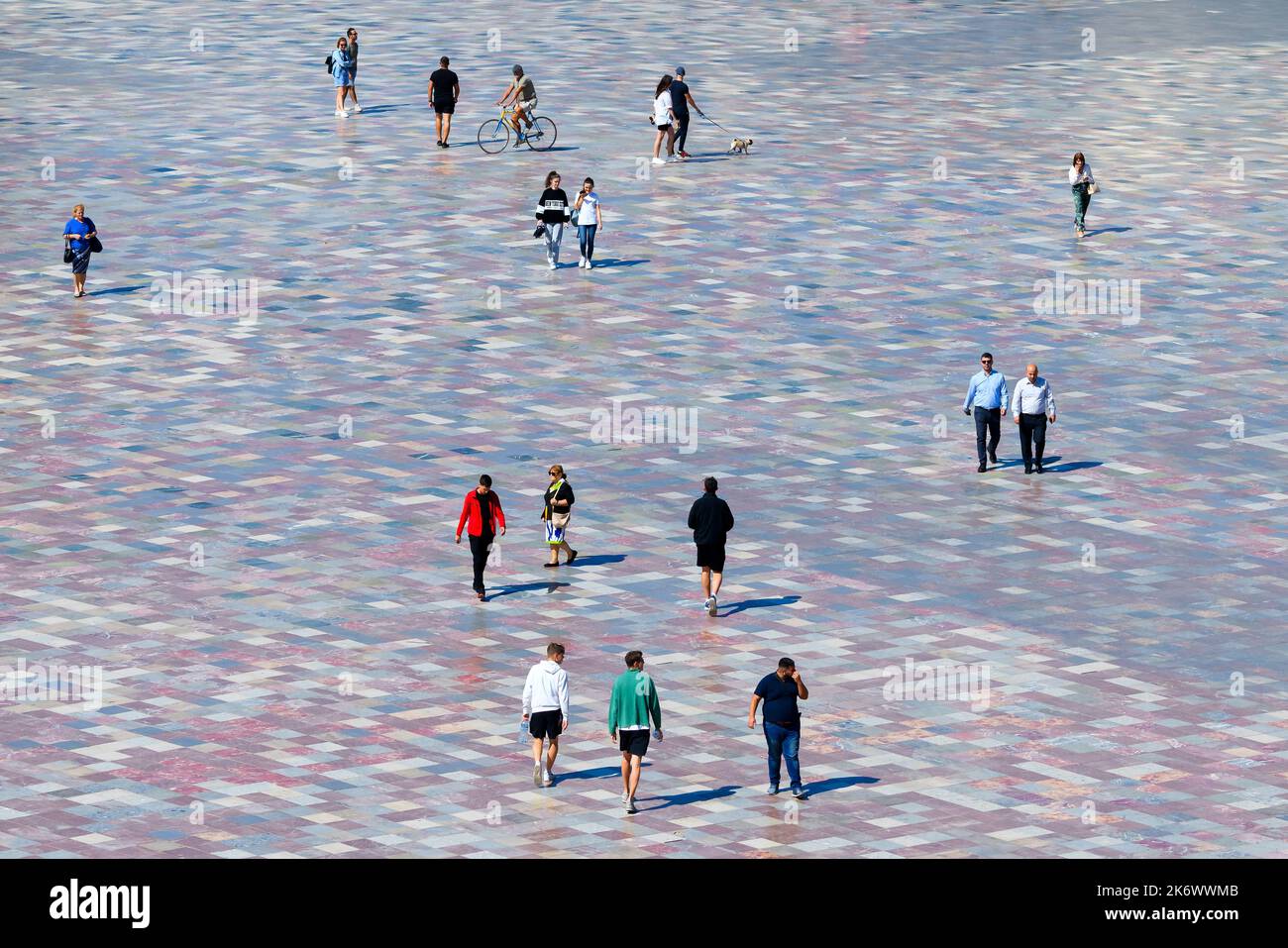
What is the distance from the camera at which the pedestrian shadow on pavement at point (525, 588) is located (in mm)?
27328

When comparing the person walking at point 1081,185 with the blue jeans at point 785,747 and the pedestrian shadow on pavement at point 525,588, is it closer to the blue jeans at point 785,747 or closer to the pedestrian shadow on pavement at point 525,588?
the pedestrian shadow on pavement at point 525,588

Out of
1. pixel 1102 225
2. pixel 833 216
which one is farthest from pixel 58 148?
pixel 1102 225

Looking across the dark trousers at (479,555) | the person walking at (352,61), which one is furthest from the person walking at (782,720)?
the person walking at (352,61)

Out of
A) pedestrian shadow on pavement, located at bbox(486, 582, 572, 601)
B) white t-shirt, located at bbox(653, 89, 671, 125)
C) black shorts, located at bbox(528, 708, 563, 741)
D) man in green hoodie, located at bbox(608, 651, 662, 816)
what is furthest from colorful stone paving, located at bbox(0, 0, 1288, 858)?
white t-shirt, located at bbox(653, 89, 671, 125)

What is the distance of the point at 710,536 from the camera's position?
26500mm

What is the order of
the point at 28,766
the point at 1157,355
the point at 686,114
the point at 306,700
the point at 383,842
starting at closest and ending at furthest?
the point at 383,842
the point at 28,766
the point at 306,700
the point at 1157,355
the point at 686,114

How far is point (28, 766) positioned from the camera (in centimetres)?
2247

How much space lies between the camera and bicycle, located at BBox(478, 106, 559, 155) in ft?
160

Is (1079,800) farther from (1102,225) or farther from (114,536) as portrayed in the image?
(1102,225)

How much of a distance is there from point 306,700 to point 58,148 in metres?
27.0

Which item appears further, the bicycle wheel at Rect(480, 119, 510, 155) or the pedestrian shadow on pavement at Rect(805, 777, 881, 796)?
the bicycle wheel at Rect(480, 119, 510, 155)

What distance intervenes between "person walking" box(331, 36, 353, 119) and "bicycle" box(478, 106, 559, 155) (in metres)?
3.37

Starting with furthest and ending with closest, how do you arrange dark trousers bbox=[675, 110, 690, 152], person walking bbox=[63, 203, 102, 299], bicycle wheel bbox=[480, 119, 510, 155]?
bicycle wheel bbox=[480, 119, 510, 155], dark trousers bbox=[675, 110, 690, 152], person walking bbox=[63, 203, 102, 299]

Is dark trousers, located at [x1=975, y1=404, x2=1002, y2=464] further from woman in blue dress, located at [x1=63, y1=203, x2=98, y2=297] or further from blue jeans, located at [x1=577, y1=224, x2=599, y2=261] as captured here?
woman in blue dress, located at [x1=63, y1=203, x2=98, y2=297]
